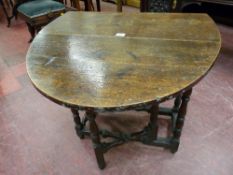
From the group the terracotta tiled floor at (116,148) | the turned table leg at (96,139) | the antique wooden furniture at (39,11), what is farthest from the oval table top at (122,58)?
the antique wooden furniture at (39,11)

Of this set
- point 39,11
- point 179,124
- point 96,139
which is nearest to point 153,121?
point 179,124

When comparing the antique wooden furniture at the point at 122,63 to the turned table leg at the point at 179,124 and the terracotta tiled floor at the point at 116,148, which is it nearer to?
the turned table leg at the point at 179,124

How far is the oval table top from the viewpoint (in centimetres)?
84

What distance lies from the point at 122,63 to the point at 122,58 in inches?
1.8

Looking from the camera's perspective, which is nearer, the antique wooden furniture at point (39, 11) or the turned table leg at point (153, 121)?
the turned table leg at point (153, 121)

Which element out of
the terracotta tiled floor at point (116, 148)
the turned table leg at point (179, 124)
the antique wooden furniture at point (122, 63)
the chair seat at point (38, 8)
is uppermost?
the antique wooden furniture at point (122, 63)

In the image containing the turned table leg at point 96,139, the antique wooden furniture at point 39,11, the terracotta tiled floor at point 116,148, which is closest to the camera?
the turned table leg at point 96,139

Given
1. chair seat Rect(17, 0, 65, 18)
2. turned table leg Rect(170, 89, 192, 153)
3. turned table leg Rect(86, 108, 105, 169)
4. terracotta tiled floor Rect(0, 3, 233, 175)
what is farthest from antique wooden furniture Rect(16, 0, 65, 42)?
turned table leg Rect(170, 89, 192, 153)

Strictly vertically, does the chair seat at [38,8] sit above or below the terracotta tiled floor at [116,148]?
above

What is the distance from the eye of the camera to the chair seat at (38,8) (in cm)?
245

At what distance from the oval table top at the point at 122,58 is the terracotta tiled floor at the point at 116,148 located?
69 cm

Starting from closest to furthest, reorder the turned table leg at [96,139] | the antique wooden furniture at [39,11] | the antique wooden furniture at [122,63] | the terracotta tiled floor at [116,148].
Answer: the antique wooden furniture at [122,63] → the turned table leg at [96,139] → the terracotta tiled floor at [116,148] → the antique wooden furniture at [39,11]

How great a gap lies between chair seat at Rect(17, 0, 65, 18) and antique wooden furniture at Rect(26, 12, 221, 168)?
1.11 metres

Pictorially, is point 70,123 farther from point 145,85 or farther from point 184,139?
point 145,85
